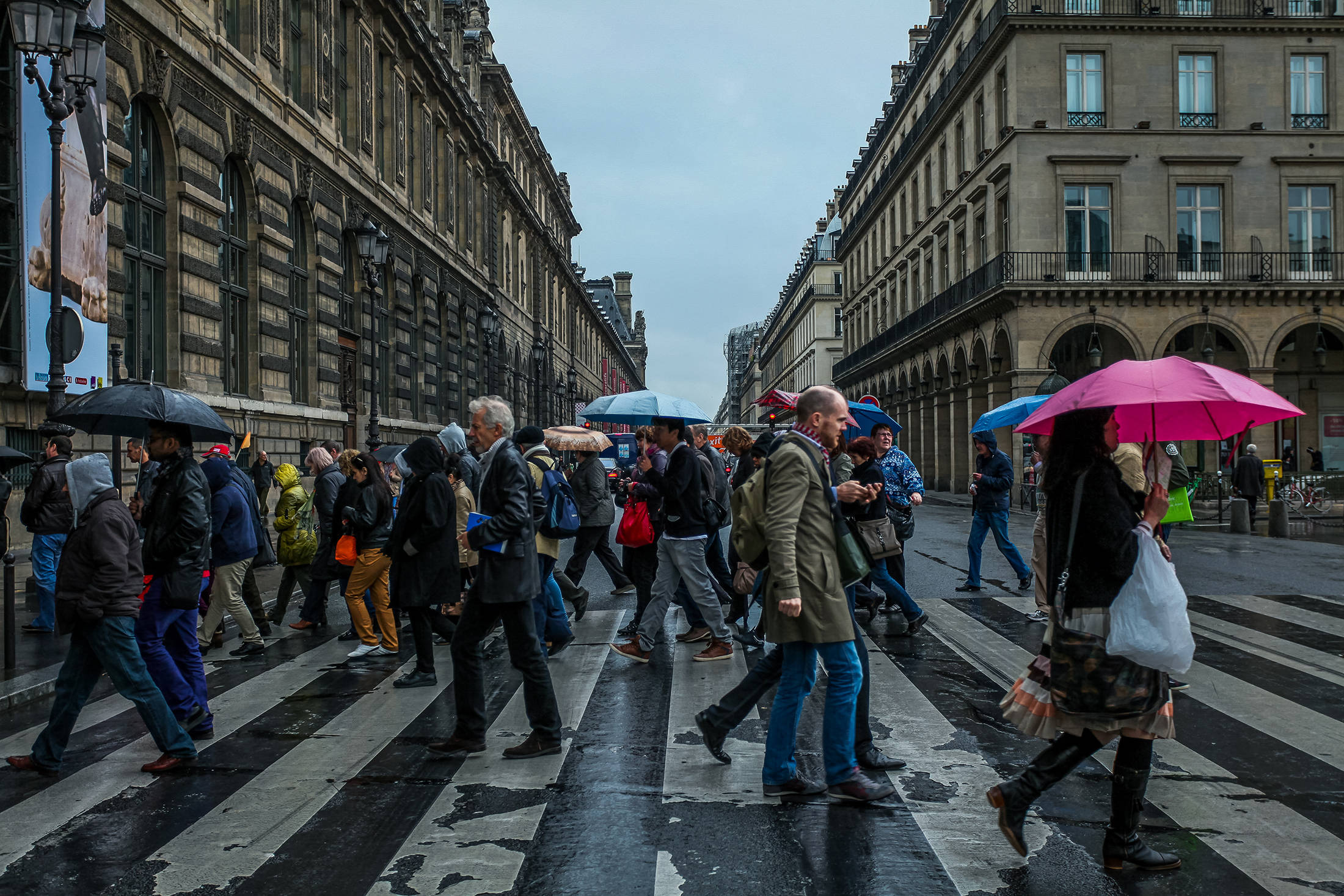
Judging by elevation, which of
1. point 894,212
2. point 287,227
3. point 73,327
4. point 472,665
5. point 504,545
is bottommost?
point 472,665

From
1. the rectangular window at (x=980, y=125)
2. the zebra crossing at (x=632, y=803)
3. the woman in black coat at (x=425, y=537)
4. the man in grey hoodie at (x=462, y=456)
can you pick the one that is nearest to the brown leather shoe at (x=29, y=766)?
the zebra crossing at (x=632, y=803)

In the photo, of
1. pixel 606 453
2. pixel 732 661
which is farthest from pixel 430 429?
pixel 732 661

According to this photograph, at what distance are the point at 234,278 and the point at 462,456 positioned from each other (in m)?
13.0

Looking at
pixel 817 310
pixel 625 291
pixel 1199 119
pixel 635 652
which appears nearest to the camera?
pixel 635 652

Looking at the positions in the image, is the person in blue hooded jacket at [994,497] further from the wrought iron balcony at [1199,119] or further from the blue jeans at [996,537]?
the wrought iron balcony at [1199,119]

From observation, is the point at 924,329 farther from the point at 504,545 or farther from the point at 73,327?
the point at 504,545

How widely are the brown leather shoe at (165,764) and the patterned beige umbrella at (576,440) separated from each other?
5.41 metres

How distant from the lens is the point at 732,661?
7.85m

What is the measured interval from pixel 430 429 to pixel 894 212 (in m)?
27.6

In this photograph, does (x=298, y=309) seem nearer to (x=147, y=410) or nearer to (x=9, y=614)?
(x=9, y=614)

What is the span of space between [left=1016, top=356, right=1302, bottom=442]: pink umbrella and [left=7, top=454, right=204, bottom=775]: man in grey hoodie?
14.6 feet

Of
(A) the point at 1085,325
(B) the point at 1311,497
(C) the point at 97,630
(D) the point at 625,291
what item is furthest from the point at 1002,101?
(D) the point at 625,291

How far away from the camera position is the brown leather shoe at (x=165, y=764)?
5270 millimetres

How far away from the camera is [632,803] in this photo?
4.68 metres
